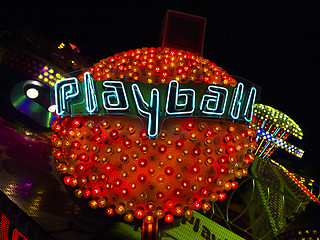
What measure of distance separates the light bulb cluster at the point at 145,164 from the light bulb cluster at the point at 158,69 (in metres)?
0.77

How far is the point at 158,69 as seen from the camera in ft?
14.3

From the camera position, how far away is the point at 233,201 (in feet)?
29.2

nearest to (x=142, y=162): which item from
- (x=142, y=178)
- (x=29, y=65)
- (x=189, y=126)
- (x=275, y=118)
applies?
(x=142, y=178)

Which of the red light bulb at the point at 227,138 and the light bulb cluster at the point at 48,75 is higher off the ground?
the light bulb cluster at the point at 48,75

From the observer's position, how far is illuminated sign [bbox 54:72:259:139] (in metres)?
3.82

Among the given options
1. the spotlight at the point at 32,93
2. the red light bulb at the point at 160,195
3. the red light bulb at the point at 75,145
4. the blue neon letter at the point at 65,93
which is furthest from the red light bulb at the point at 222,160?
the spotlight at the point at 32,93

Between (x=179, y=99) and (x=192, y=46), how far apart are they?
9.63 feet

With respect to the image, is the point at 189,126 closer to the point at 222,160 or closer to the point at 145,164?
the point at 222,160

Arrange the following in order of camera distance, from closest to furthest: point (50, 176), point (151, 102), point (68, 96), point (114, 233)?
point (151, 102), point (68, 96), point (114, 233), point (50, 176)

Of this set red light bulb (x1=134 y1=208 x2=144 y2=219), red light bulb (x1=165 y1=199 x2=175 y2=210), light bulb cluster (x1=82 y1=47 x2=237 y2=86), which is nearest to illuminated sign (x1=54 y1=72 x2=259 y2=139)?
light bulb cluster (x1=82 y1=47 x2=237 y2=86)

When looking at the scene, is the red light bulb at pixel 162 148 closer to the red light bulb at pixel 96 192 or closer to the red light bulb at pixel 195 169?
the red light bulb at pixel 195 169

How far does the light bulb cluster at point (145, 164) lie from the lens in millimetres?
3705

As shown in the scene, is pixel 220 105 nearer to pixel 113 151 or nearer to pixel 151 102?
pixel 151 102

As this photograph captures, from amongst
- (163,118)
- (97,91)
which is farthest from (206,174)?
(97,91)
